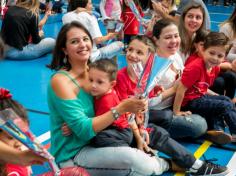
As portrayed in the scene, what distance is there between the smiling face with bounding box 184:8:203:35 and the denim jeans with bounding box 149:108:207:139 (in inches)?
29.4

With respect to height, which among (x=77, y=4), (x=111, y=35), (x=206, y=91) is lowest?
(x=206, y=91)

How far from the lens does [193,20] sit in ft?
10.5

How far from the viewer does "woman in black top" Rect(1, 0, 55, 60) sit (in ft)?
16.1

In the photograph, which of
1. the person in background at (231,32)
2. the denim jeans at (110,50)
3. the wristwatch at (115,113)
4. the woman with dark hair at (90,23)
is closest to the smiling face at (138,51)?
the wristwatch at (115,113)

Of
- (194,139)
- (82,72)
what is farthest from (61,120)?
(194,139)

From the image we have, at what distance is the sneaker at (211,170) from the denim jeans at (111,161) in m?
0.47

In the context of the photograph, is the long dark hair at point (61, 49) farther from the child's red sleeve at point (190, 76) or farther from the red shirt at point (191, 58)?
the red shirt at point (191, 58)

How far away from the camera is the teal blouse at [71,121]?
6.49ft

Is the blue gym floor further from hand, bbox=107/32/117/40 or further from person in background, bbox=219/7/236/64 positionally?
person in background, bbox=219/7/236/64

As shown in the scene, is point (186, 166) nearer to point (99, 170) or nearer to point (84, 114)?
point (99, 170)

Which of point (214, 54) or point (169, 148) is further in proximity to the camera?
point (214, 54)

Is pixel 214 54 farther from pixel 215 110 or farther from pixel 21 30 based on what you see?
pixel 21 30

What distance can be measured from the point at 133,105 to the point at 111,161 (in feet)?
1.43

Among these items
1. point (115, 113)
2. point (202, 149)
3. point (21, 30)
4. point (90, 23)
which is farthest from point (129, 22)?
point (115, 113)
